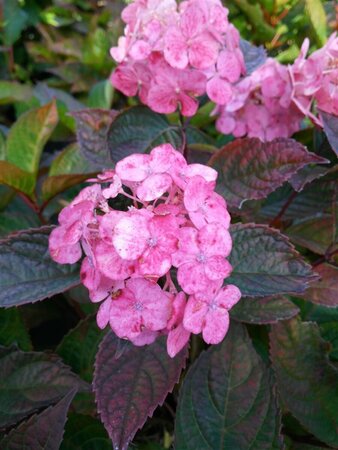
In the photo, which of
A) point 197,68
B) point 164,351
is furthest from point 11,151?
point 164,351

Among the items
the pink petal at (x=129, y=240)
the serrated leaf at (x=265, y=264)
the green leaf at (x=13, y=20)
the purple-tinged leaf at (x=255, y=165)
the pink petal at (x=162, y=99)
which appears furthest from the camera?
the green leaf at (x=13, y=20)

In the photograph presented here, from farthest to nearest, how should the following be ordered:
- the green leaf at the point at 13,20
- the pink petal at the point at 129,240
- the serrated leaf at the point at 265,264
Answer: the green leaf at the point at 13,20 < the serrated leaf at the point at 265,264 < the pink petal at the point at 129,240

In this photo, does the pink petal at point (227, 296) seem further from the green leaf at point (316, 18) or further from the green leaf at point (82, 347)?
the green leaf at point (316, 18)

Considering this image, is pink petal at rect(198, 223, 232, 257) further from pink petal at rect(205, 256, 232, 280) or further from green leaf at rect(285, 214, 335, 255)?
green leaf at rect(285, 214, 335, 255)

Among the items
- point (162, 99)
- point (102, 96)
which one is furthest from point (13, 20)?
point (162, 99)

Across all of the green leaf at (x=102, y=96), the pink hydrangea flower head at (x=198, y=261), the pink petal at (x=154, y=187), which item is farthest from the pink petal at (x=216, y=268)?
the green leaf at (x=102, y=96)

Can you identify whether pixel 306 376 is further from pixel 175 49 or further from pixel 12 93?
pixel 12 93
